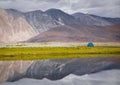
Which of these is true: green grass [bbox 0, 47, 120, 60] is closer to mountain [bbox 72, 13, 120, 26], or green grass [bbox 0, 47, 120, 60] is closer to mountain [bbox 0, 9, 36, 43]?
mountain [bbox 0, 9, 36, 43]

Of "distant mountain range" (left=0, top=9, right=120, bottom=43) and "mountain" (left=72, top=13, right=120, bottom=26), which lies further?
"mountain" (left=72, top=13, right=120, bottom=26)

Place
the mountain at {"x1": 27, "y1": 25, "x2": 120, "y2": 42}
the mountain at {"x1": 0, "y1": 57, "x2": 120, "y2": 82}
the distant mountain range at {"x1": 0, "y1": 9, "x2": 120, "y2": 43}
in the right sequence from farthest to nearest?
the mountain at {"x1": 27, "y1": 25, "x2": 120, "y2": 42}, the distant mountain range at {"x1": 0, "y1": 9, "x2": 120, "y2": 43}, the mountain at {"x1": 0, "y1": 57, "x2": 120, "y2": 82}

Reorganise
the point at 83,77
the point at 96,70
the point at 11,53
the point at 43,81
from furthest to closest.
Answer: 1. the point at 11,53
2. the point at 96,70
3. the point at 83,77
4. the point at 43,81

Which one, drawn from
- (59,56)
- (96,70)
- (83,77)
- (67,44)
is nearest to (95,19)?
(67,44)

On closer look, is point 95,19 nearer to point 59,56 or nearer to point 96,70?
point 59,56

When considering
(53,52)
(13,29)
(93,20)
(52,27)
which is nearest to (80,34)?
(93,20)

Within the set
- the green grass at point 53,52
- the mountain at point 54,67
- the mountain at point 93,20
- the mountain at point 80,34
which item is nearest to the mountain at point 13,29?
the mountain at point 80,34

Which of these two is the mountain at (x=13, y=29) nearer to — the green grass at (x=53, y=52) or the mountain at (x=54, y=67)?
the green grass at (x=53, y=52)

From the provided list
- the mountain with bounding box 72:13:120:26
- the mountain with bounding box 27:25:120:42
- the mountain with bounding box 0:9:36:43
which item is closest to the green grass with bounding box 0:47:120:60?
the mountain with bounding box 27:25:120:42
